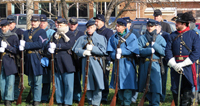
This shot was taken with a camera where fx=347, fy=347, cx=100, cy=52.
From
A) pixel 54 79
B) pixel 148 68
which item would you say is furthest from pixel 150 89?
pixel 54 79

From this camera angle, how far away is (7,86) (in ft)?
27.0

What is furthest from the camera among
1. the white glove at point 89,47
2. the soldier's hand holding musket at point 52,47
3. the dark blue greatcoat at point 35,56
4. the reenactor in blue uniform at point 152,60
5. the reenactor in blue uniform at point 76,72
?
the reenactor in blue uniform at point 76,72

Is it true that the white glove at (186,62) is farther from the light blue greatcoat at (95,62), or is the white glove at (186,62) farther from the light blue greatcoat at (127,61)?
the light blue greatcoat at (95,62)

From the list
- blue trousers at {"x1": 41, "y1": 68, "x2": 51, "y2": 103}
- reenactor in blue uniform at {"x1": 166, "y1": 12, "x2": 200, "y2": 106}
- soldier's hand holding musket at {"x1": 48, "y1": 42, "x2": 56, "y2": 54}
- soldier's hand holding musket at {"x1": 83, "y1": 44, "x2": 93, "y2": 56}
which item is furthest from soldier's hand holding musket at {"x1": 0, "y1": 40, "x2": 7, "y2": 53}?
reenactor in blue uniform at {"x1": 166, "y1": 12, "x2": 200, "y2": 106}

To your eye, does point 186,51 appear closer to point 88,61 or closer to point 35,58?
point 88,61

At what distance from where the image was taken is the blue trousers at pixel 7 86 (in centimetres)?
823

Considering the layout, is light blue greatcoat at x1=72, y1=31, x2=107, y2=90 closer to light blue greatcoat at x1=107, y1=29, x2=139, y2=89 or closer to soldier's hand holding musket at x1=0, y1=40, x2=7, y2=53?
light blue greatcoat at x1=107, y1=29, x2=139, y2=89

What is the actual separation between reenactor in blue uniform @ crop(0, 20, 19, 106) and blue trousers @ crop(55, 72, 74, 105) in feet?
3.59

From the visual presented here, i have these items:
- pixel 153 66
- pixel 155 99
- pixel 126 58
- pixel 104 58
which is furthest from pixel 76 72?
pixel 155 99

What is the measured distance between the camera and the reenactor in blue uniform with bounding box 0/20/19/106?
8.16 m

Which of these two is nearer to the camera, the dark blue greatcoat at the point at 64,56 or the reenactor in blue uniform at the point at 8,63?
the dark blue greatcoat at the point at 64,56

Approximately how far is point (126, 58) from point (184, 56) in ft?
4.95

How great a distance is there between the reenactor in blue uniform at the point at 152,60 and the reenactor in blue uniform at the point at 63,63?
1.59m

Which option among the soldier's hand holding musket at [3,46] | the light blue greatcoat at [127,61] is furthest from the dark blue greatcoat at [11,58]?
the light blue greatcoat at [127,61]
